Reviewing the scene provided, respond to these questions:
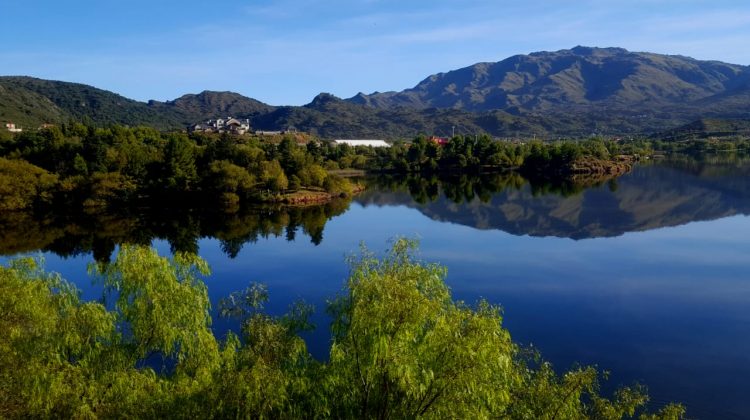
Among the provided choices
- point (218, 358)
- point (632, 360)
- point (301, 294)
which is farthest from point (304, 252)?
point (218, 358)

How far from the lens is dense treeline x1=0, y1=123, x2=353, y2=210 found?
298ft

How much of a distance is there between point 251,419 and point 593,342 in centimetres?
2608

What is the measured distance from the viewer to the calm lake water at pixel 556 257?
32.5 meters

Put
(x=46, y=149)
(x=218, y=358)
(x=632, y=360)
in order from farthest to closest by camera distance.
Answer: (x=46, y=149) → (x=632, y=360) → (x=218, y=358)

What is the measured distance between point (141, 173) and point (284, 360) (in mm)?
90797

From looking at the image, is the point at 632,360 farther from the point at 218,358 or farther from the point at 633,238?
the point at 633,238

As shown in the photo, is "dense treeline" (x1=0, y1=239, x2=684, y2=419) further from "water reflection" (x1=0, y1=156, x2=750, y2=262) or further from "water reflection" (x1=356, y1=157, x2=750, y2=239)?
"water reflection" (x1=356, y1=157, x2=750, y2=239)

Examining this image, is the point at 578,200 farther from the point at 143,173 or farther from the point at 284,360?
the point at 284,360

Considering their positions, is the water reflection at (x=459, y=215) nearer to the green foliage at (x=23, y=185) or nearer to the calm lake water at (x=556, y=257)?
the calm lake water at (x=556, y=257)

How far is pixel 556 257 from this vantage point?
57.4 meters

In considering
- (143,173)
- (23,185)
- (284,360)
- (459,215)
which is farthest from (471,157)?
(284,360)

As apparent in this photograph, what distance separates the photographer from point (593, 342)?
3406 centimetres

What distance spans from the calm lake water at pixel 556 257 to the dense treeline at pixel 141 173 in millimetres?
9868

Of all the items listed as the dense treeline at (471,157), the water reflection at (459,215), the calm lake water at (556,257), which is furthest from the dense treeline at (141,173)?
the dense treeline at (471,157)
